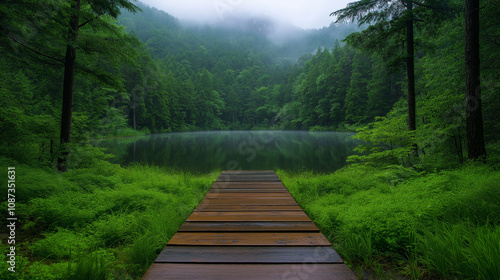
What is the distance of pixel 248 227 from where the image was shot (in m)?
2.74

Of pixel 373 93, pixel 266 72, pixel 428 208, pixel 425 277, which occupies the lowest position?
pixel 425 277

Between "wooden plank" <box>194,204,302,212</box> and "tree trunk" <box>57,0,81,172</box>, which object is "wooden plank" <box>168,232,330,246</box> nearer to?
"wooden plank" <box>194,204,302,212</box>

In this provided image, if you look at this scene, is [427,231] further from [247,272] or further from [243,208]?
[243,208]

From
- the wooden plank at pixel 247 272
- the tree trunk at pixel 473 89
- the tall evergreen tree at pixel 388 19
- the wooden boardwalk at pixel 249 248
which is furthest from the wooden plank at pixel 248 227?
the tall evergreen tree at pixel 388 19

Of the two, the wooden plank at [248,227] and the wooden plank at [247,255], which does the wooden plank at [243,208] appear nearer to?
the wooden plank at [248,227]

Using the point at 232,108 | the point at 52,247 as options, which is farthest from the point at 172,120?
the point at 52,247

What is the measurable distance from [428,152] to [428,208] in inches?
194

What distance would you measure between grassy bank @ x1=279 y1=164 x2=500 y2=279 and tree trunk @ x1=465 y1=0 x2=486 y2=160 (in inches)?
46.5

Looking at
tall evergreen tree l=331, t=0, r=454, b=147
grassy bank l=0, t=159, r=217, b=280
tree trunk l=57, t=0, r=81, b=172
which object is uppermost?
tall evergreen tree l=331, t=0, r=454, b=147

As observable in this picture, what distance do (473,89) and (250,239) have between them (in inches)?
230

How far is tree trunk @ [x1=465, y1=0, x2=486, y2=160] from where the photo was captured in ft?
15.3

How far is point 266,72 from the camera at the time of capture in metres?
81.1

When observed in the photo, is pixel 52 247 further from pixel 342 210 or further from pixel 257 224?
pixel 342 210

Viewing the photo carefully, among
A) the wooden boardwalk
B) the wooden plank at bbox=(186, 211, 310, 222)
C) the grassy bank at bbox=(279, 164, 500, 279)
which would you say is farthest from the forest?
the wooden boardwalk
